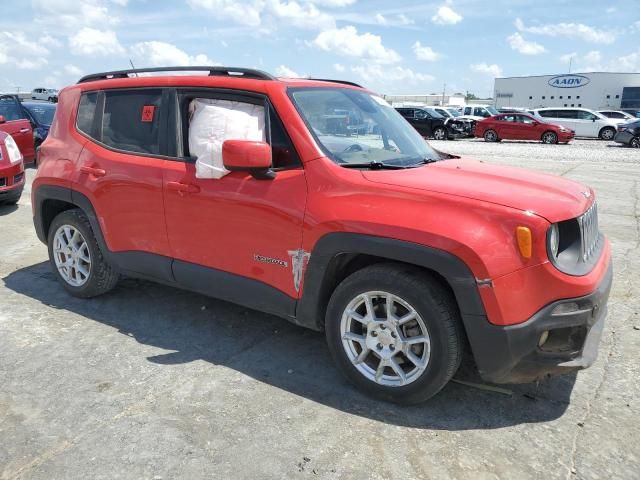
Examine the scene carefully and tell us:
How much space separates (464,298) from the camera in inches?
108

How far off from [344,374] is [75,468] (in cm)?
149

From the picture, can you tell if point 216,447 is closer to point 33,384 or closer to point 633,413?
point 33,384

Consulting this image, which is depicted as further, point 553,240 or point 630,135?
point 630,135

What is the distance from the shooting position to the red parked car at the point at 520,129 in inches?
947

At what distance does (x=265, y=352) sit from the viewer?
379 cm

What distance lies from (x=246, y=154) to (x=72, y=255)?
234cm

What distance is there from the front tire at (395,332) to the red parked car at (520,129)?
2362 centimetres

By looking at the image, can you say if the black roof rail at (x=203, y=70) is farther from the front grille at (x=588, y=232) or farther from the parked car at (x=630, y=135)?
the parked car at (x=630, y=135)

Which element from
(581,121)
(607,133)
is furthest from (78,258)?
(607,133)

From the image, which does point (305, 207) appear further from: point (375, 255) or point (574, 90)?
point (574, 90)

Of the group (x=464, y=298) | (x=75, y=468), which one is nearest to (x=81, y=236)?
(x=75, y=468)

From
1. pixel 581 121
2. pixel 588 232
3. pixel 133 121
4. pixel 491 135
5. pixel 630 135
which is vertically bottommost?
pixel 491 135

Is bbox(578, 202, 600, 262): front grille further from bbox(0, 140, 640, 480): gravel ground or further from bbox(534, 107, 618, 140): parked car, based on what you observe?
bbox(534, 107, 618, 140): parked car

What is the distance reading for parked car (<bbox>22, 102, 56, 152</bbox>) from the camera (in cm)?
1227
